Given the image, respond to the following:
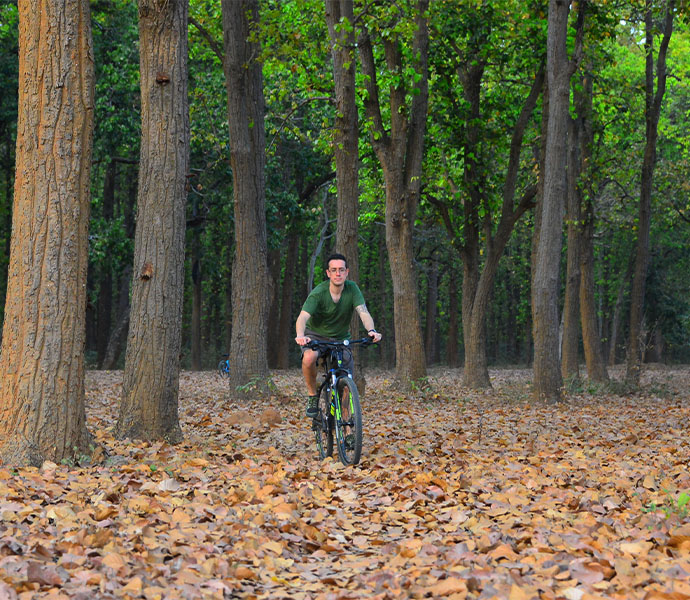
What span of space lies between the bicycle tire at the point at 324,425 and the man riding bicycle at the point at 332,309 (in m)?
0.31

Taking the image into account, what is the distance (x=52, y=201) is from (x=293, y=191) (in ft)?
76.8

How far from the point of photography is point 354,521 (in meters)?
6.16

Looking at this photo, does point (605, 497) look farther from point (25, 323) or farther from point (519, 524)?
point (25, 323)

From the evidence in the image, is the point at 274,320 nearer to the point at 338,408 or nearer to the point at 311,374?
the point at 311,374

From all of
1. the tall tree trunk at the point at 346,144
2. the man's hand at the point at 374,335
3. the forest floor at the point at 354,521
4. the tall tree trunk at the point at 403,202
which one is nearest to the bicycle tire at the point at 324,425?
the forest floor at the point at 354,521

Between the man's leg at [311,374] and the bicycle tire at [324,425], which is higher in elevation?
the man's leg at [311,374]

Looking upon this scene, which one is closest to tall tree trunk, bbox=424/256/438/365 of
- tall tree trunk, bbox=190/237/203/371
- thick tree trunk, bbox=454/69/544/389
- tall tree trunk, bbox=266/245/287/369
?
tall tree trunk, bbox=266/245/287/369

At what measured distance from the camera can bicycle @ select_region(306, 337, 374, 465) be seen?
8.13 m

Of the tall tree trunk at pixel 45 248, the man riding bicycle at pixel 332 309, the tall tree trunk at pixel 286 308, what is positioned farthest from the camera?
the tall tree trunk at pixel 286 308

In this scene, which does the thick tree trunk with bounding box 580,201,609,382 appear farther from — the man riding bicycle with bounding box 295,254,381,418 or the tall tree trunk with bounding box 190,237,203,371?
the tall tree trunk with bounding box 190,237,203,371

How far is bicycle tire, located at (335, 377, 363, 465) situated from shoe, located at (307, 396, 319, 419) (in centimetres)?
61

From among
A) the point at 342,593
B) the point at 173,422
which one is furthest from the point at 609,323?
the point at 342,593

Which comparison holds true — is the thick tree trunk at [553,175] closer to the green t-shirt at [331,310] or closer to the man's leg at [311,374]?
the green t-shirt at [331,310]

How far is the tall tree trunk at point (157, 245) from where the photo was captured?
905cm
